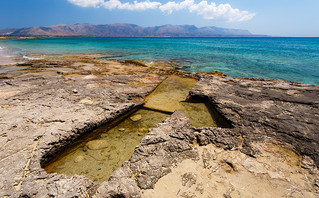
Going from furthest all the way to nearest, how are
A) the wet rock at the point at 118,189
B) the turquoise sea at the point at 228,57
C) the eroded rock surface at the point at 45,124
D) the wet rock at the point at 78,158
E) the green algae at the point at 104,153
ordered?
the turquoise sea at the point at 228,57
the wet rock at the point at 78,158
the green algae at the point at 104,153
the eroded rock surface at the point at 45,124
the wet rock at the point at 118,189

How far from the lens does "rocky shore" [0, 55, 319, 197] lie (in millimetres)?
2494

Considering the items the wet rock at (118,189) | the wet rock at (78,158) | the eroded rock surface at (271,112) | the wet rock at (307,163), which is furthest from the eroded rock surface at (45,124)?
the wet rock at (307,163)

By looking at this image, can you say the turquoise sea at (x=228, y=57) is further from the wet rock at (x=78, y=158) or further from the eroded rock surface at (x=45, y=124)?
the wet rock at (x=78, y=158)

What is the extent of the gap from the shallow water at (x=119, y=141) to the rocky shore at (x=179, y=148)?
315 mm

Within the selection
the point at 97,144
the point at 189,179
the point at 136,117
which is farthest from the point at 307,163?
the point at 97,144

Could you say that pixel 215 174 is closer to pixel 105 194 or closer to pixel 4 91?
pixel 105 194

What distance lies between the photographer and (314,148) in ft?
10.6

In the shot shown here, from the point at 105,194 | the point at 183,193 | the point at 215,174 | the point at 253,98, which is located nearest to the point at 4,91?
the point at 105,194

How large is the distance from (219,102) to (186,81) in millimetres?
4194

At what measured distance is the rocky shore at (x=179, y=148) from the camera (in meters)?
2.49

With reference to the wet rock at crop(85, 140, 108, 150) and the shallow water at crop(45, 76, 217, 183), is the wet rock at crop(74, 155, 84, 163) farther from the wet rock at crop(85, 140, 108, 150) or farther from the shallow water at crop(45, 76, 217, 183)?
the wet rock at crop(85, 140, 108, 150)

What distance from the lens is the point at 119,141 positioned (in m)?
4.09

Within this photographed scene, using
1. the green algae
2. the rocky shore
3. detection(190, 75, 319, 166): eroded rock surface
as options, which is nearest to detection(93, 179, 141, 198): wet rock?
the rocky shore

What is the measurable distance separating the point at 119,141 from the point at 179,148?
1.73m
